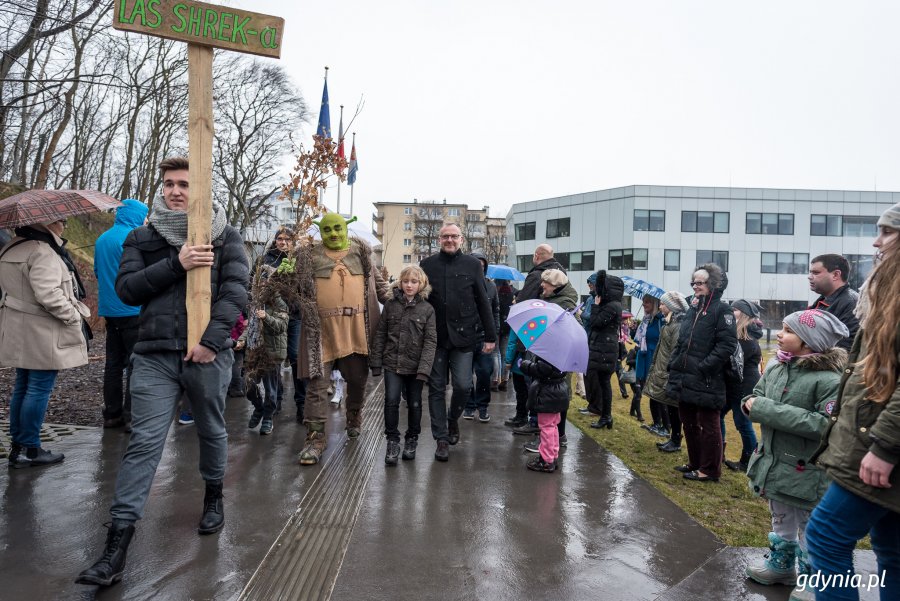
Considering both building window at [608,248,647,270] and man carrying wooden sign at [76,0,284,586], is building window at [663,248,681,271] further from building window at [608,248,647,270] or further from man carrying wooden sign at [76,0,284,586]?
man carrying wooden sign at [76,0,284,586]

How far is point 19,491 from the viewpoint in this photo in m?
4.11

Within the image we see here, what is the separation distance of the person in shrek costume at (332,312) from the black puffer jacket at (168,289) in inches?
67.8

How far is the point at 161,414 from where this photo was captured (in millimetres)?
3312

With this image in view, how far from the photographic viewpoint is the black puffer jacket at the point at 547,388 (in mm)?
5254

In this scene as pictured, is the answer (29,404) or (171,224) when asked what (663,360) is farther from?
(29,404)

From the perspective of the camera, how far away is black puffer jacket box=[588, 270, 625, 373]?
6906 millimetres

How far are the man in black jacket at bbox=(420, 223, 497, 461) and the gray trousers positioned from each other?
2.30 m

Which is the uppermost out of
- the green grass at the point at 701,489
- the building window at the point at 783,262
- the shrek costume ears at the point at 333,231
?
the building window at the point at 783,262

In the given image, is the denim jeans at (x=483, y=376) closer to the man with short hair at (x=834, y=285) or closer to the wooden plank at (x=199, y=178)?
the man with short hair at (x=834, y=285)

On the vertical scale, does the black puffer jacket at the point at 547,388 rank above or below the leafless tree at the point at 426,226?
below

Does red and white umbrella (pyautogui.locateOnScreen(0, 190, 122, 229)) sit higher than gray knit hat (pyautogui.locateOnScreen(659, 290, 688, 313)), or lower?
higher

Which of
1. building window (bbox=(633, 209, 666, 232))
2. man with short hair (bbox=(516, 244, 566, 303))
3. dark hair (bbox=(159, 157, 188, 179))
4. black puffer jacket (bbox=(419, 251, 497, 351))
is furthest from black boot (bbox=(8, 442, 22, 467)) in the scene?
building window (bbox=(633, 209, 666, 232))

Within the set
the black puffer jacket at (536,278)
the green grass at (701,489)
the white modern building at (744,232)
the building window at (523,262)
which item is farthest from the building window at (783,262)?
the black puffer jacket at (536,278)

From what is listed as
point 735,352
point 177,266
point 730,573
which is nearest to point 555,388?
point 735,352
